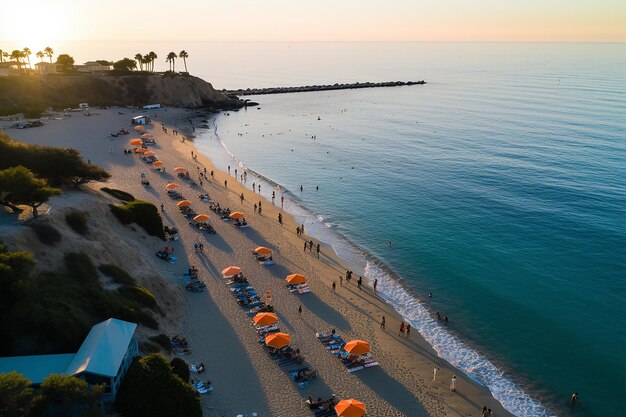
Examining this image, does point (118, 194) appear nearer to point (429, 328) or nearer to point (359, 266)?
point (359, 266)

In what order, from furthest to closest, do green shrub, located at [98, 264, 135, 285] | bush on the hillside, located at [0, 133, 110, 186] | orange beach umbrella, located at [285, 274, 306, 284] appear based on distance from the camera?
bush on the hillside, located at [0, 133, 110, 186] → orange beach umbrella, located at [285, 274, 306, 284] → green shrub, located at [98, 264, 135, 285]

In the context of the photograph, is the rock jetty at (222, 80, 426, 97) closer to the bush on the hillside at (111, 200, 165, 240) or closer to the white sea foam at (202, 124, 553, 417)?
the white sea foam at (202, 124, 553, 417)

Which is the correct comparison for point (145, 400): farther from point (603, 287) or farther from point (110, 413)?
point (603, 287)

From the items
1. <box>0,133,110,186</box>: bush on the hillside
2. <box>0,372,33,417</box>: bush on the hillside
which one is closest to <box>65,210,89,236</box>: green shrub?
<box>0,133,110,186</box>: bush on the hillside

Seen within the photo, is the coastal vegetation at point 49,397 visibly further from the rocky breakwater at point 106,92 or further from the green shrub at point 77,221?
the rocky breakwater at point 106,92

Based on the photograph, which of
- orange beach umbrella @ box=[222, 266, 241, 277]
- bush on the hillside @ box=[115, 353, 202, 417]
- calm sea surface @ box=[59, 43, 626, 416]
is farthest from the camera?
orange beach umbrella @ box=[222, 266, 241, 277]

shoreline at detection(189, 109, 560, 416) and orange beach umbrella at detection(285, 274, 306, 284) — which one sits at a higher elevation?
orange beach umbrella at detection(285, 274, 306, 284)
